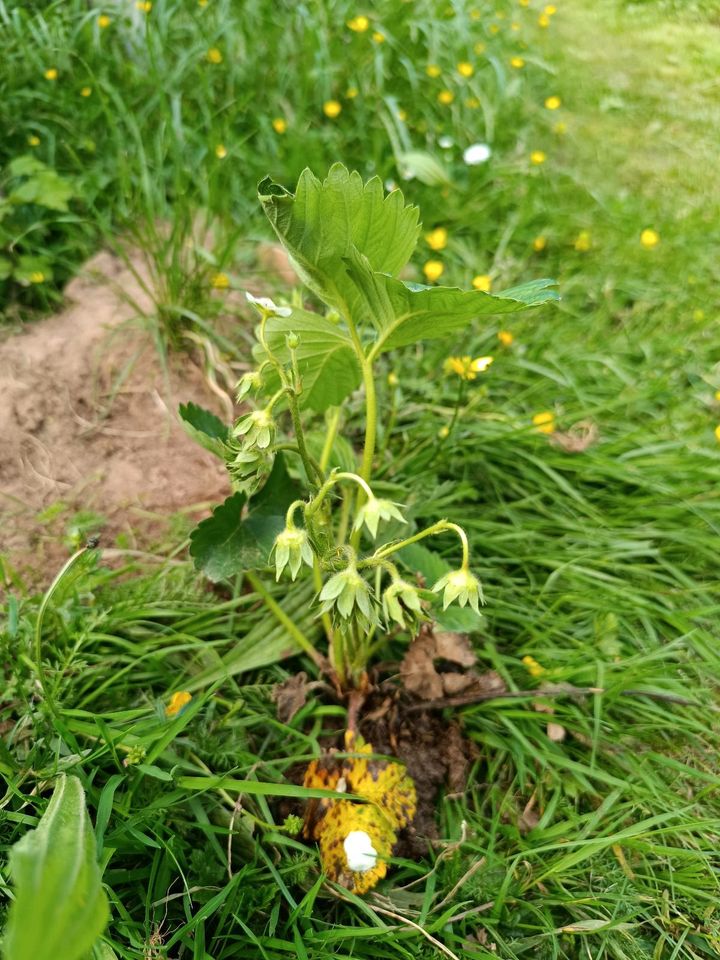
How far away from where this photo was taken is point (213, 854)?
1.08m

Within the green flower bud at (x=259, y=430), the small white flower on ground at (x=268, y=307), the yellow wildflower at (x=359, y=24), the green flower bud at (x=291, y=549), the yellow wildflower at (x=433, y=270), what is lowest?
the yellow wildflower at (x=433, y=270)

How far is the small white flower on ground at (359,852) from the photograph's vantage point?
1055 millimetres

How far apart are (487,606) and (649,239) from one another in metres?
1.46

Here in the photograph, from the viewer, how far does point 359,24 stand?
2.58 metres

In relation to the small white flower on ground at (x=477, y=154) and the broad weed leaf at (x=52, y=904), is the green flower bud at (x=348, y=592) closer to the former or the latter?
the broad weed leaf at (x=52, y=904)

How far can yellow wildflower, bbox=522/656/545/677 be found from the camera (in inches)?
Answer: 53.2

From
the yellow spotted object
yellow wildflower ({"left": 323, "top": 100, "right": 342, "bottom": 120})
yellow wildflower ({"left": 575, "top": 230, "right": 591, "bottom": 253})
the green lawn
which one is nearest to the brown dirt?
the green lawn

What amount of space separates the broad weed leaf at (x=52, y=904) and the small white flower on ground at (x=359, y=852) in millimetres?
466

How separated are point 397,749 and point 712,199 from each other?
7.58 ft

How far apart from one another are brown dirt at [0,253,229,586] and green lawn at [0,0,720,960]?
15cm

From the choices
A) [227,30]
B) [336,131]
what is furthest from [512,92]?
[227,30]

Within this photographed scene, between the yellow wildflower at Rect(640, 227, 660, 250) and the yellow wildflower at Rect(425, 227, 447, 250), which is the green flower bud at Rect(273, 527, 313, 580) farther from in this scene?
the yellow wildflower at Rect(640, 227, 660, 250)

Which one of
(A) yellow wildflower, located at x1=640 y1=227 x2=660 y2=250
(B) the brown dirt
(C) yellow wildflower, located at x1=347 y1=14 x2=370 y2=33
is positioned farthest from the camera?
(C) yellow wildflower, located at x1=347 y1=14 x2=370 y2=33

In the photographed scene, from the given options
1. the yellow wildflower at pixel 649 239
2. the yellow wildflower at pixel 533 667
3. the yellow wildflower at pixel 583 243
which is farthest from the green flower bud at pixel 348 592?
the yellow wildflower at pixel 649 239
